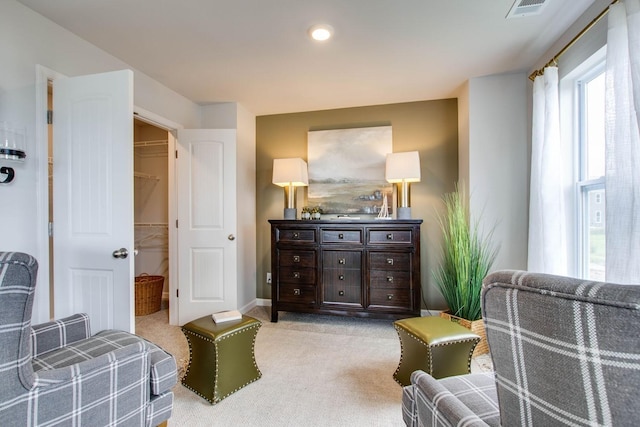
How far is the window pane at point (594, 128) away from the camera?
181cm

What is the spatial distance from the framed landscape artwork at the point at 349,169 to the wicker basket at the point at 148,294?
207 cm

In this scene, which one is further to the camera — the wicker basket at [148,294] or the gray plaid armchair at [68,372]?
the wicker basket at [148,294]

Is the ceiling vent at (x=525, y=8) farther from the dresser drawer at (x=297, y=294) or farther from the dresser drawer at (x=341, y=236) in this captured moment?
the dresser drawer at (x=297, y=294)

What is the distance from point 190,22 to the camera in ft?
Result: 6.18

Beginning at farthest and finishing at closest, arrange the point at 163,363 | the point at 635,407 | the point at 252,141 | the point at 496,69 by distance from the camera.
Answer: the point at 252,141, the point at 496,69, the point at 163,363, the point at 635,407

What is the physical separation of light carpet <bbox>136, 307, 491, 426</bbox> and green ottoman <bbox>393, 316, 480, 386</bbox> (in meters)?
0.25

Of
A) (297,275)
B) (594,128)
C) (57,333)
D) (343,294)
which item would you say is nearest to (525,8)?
(594,128)

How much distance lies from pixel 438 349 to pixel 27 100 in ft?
9.66

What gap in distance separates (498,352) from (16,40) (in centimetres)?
280

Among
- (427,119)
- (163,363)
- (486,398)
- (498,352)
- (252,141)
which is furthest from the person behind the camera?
(252,141)

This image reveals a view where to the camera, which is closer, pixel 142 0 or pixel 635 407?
pixel 635 407

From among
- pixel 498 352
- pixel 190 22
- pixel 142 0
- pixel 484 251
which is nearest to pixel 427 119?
pixel 484 251

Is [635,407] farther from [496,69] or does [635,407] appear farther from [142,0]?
[496,69]

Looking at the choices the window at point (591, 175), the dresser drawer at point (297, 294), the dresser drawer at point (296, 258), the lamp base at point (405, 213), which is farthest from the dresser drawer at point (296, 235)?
the window at point (591, 175)
